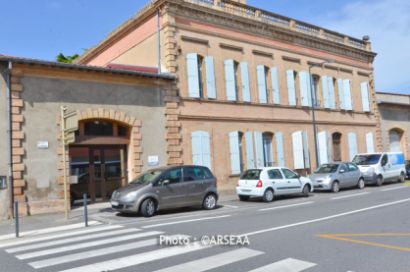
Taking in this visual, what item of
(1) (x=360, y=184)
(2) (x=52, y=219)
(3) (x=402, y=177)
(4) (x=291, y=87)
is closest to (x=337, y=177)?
(1) (x=360, y=184)

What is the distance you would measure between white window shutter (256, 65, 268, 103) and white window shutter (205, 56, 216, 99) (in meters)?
3.34

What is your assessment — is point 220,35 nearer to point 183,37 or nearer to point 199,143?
point 183,37

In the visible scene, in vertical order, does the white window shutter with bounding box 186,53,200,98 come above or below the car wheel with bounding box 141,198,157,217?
above

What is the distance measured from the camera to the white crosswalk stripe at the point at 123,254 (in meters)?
6.21

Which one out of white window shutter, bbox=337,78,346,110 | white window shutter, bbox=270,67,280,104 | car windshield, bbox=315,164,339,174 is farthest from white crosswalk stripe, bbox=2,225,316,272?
white window shutter, bbox=337,78,346,110

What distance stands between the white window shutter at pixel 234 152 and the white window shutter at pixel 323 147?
7233mm

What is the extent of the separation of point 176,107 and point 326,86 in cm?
1270

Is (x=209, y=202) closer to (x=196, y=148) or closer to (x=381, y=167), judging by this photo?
(x=196, y=148)

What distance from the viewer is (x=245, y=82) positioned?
70.3 ft

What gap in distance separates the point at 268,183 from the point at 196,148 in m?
4.08

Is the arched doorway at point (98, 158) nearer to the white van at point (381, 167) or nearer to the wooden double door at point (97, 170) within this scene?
the wooden double door at point (97, 170)

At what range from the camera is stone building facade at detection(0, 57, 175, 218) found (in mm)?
14062

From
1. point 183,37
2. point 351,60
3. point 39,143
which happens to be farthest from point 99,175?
point 351,60

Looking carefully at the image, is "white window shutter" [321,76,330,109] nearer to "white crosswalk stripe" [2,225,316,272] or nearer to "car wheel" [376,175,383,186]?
"car wheel" [376,175,383,186]
